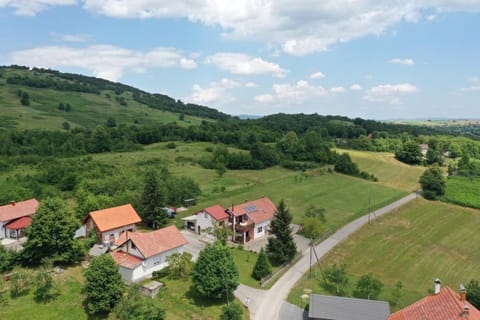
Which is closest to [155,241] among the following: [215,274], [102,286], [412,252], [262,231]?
[102,286]

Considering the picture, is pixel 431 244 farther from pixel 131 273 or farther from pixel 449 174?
pixel 449 174

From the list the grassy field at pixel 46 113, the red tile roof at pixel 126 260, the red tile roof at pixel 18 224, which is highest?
the grassy field at pixel 46 113

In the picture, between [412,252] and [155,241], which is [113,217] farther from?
[412,252]

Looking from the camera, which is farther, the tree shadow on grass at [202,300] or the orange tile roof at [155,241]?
the orange tile roof at [155,241]

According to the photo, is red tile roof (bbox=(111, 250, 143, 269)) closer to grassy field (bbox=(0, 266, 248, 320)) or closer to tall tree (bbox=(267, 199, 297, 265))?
grassy field (bbox=(0, 266, 248, 320))

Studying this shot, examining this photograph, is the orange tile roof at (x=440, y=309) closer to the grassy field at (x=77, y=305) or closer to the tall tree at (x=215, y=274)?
the grassy field at (x=77, y=305)

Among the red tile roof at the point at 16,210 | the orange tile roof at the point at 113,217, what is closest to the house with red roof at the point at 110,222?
the orange tile roof at the point at 113,217

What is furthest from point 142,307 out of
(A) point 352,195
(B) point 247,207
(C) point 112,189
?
(A) point 352,195
